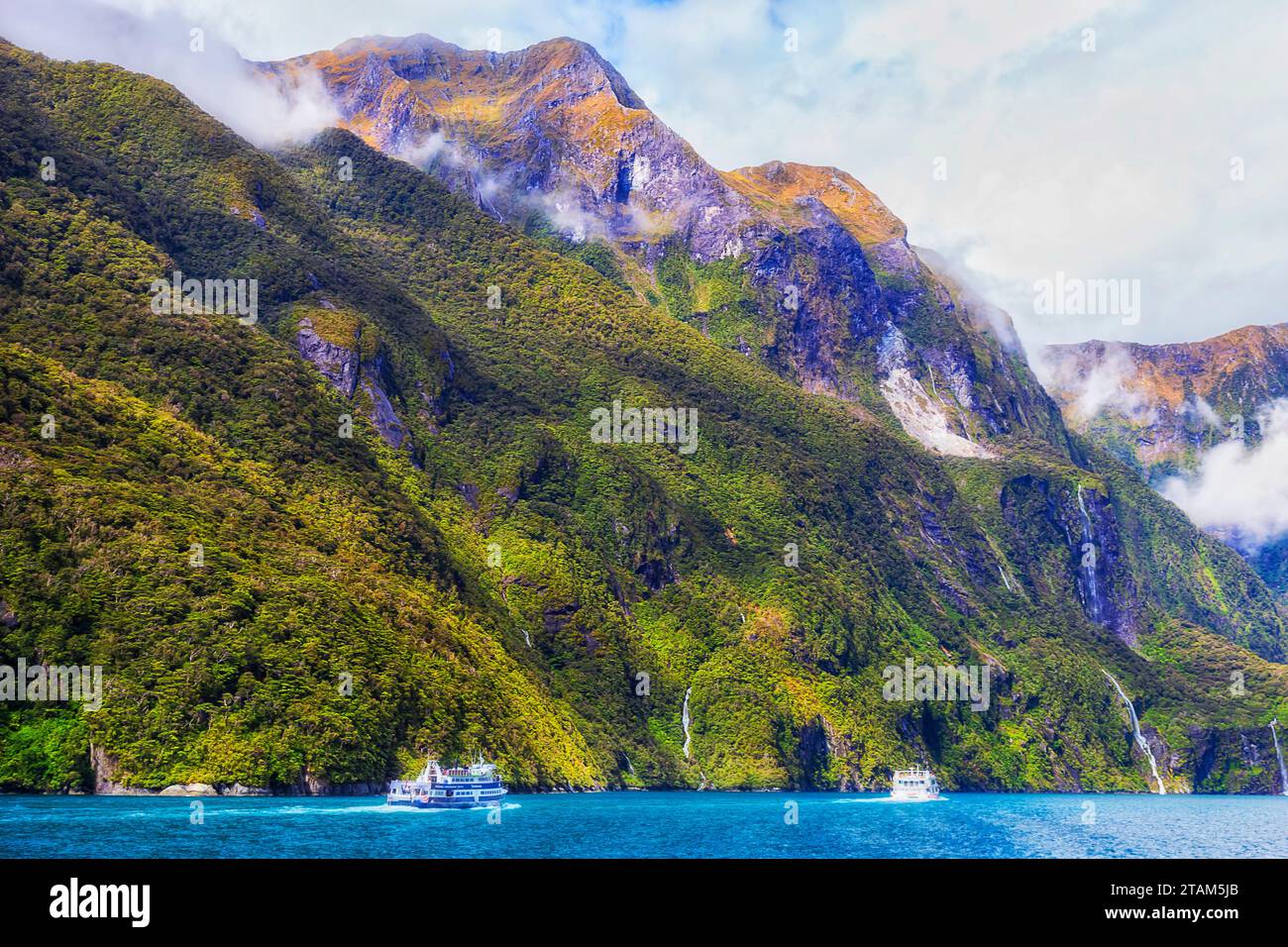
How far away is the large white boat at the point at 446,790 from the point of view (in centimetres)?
10494

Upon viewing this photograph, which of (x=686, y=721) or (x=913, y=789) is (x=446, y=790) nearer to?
(x=913, y=789)

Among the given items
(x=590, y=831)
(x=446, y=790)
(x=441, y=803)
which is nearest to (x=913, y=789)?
(x=446, y=790)

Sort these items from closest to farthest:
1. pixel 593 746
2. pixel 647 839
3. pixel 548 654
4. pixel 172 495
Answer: pixel 647 839, pixel 172 495, pixel 593 746, pixel 548 654

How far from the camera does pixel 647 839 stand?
8262 centimetres

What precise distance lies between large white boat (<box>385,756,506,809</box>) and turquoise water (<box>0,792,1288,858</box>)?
7.22 ft

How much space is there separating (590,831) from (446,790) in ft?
80.0

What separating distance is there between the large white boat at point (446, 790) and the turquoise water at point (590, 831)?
2201 mm

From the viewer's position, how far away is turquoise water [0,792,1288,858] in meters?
65.2

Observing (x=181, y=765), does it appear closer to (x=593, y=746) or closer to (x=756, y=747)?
(x=593, y=746)

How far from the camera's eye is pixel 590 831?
286ft

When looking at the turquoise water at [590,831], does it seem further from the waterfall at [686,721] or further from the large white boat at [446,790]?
the waterfall at [686,721]

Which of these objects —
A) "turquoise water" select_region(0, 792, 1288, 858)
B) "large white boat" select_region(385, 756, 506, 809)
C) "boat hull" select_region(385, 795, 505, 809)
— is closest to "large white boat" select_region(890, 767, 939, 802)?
"turquoise water" select_region(0, 792, 1288, 858)
